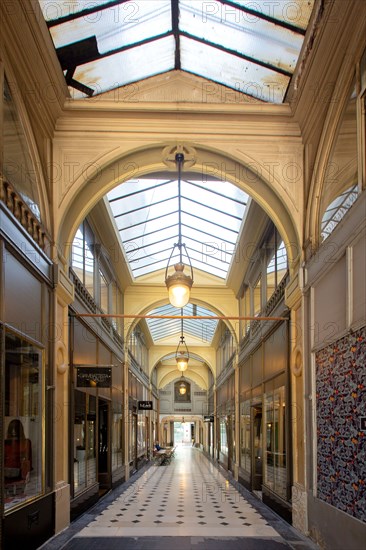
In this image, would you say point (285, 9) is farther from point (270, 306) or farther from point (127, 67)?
point (270, 306)

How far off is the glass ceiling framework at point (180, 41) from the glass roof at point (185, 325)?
13.1 m

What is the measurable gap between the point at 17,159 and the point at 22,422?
8.92 ft

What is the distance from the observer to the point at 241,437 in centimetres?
1557

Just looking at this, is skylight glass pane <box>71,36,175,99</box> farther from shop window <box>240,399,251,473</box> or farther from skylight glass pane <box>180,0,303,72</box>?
shop window <box>240,399,251,473</box>

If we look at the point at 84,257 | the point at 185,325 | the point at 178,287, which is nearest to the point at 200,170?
the point at 178,287

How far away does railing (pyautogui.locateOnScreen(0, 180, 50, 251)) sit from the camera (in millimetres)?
5371

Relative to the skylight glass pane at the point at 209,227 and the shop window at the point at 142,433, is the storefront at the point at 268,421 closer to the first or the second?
the skylight glass pane at the point at 209,227

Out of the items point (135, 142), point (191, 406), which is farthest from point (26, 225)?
point (191, 406)

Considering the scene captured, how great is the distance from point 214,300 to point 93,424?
710 centimetres

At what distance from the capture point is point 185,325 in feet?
78.7

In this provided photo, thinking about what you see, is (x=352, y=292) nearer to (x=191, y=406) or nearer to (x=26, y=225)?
(x=26, y=225)

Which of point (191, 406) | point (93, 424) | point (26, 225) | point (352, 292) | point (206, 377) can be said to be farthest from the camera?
point (191, 406)

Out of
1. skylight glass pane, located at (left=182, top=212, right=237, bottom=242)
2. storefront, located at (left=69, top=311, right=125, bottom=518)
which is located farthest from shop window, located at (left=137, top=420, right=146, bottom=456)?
skylight glass pane, located at (left=182, top=212, right=237, bottom=242)

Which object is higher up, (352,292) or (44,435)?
(352,292)
